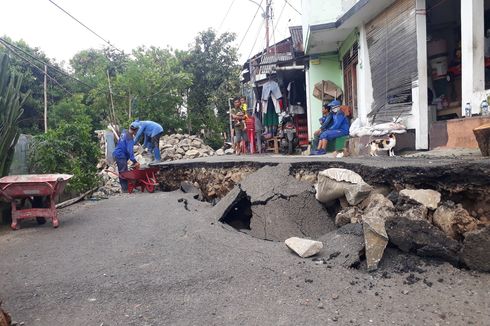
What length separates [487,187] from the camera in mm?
3338

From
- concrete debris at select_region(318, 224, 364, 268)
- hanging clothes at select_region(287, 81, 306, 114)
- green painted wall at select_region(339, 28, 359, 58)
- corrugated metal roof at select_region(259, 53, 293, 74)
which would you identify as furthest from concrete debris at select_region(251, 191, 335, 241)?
hanging clothes at select_region(287, 81, 306, 114)

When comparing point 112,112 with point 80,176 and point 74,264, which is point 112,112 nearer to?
point 80,176

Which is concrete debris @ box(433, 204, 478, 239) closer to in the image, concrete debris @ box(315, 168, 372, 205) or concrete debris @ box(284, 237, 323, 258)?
concrete debris @ box(315, 168, 372, 205)

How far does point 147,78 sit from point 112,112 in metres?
2.42

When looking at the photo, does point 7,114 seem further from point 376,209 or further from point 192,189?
point 376,209

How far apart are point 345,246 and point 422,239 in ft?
2.32

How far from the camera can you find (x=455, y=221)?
3.39 m

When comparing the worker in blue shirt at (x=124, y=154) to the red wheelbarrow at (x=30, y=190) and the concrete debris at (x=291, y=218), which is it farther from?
the concrete debris at (x=291, y=218)

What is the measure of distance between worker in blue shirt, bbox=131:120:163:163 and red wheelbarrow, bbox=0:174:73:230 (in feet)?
17.0

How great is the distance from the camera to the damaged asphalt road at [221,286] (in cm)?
281

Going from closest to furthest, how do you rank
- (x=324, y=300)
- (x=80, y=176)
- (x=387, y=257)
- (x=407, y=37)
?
(x=324, y=300), (x=387, y=257), (x=407, y=37), (x=80, y=176)

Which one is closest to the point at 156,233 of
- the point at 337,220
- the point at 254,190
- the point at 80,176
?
the point at 254,190

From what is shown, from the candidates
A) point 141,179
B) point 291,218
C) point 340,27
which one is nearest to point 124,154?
point 141,179

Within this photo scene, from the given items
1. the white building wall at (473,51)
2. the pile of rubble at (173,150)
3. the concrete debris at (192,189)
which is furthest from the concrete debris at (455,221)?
the pile of rubble at (173,150)
